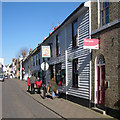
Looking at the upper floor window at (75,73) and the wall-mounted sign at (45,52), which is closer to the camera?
the upper floor window at (75,73)

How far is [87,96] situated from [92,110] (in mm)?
1094

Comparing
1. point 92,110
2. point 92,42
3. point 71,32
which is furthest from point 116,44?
point 71,32

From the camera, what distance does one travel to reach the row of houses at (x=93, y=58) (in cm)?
843

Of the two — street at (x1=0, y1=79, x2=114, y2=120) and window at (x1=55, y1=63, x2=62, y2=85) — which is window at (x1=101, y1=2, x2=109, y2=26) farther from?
window at (x1=55, y1=63, x2=62, y2=85)

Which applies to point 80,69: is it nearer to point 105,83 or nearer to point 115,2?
point 105,83

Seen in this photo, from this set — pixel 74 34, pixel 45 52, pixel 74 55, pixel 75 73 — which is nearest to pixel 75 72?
pixel 75 73

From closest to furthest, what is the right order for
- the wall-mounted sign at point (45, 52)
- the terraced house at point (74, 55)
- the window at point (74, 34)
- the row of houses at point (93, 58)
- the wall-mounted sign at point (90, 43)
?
1. the row of houses at point (93, 58)
2. the wall-mounted sign at point (90, 43)
3. the terraced house at point (74, 55)
4. the window at point (74, 34)
5. the wall-mounted sign at point (45, 52)

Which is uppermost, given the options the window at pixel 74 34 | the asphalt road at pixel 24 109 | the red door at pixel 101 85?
the window at pixel 74 34

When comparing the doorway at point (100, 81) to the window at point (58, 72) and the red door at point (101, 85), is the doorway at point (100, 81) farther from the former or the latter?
the window at point (58, 72)

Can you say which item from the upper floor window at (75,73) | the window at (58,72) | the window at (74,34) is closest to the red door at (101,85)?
the upper floor window at (75,73)

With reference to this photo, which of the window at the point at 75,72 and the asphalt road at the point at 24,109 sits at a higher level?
the window at the point at 75,72

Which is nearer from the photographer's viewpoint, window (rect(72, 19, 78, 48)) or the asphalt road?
the asphalt road

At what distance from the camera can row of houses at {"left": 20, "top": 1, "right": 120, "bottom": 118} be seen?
8.43 metres

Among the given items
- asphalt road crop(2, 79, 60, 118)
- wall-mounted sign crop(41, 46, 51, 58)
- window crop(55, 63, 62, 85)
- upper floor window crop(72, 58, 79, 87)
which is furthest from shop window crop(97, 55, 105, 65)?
wall-mounted sign crop(41, 46, 51, 58)
